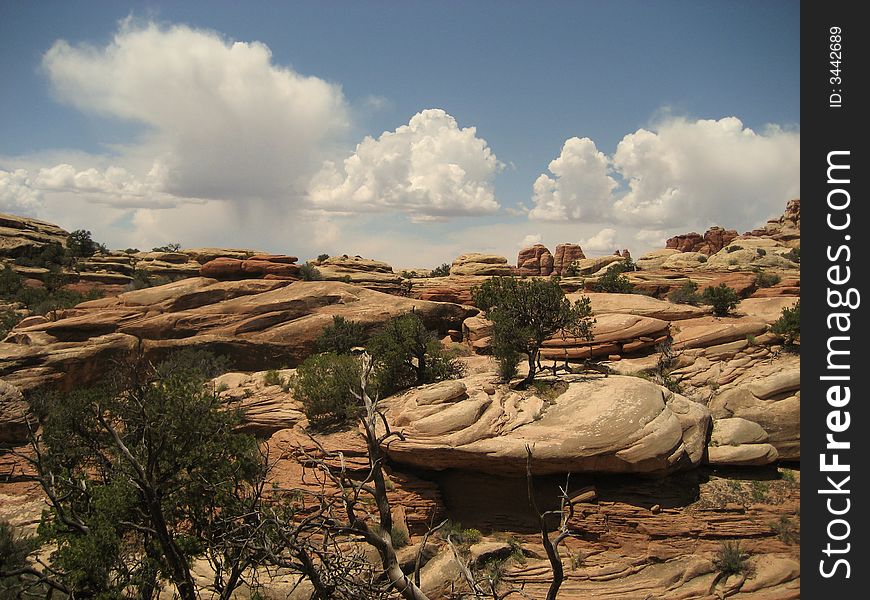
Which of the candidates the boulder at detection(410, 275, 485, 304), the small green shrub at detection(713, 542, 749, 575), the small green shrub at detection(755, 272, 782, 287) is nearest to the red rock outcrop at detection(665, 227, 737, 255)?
the small green shrub at detection(755, 272, 782, 287)

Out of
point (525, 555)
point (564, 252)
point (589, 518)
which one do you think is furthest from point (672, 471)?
point (564, 252)

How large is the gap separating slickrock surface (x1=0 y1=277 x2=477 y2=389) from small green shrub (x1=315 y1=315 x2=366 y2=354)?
4.61ft

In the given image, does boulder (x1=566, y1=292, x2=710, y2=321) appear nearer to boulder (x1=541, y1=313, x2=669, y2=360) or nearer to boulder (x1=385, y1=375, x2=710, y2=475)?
boulder (x1=541, y1=313, x2=669, y2=360)

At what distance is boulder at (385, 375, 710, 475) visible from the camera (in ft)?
60.4

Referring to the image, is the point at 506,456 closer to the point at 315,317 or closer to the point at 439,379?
the point at 439,379

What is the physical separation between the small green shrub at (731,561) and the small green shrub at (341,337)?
74.7 ft

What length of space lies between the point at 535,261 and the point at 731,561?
316 ft

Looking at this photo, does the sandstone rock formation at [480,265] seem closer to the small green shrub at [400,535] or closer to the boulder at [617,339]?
the boulder at [617,339]

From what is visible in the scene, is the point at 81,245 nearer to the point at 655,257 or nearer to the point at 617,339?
the point at 617,339

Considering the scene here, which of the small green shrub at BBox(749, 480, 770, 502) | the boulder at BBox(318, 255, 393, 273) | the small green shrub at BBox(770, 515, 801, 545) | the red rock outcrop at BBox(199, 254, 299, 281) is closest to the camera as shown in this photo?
the small green shrub at BBox(770, 515, 801, 545)

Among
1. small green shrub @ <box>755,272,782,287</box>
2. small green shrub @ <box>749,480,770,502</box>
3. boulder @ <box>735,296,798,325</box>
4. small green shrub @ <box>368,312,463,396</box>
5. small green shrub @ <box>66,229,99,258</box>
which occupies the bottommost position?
small green shrub @ <box>749,480,770,502</box>

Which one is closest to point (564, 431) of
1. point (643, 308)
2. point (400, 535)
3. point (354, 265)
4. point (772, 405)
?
point (400, 535)

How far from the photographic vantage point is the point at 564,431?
61.8ft
